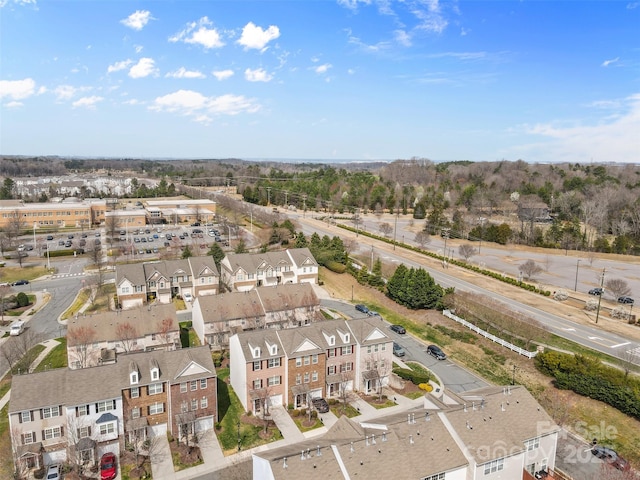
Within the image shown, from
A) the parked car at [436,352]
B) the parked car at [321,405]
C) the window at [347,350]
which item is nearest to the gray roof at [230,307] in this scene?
the window at [347,350]

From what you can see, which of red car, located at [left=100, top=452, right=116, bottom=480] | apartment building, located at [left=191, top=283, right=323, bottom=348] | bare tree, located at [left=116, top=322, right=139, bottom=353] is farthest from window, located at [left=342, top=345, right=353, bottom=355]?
bare tree, located at [left=116, top=322, right=139, bottom=353]

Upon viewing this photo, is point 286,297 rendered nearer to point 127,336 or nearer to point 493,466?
point 127,336

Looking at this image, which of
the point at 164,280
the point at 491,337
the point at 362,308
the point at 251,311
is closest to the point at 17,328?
the point at 164,280

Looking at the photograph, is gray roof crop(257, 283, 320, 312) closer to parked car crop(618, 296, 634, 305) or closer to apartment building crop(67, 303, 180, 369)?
apartment building crop(67, 303, 180, 369)

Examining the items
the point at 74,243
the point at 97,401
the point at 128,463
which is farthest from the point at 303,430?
the point at 74,243

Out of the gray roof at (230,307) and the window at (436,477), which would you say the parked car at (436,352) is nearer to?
the gray roof at (230,307)
